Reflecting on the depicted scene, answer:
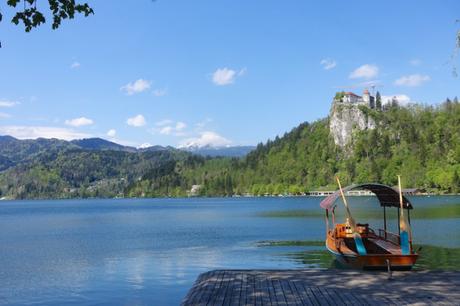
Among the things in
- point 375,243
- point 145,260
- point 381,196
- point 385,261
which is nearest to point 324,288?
point 385,261

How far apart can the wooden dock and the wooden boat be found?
1.79 meters

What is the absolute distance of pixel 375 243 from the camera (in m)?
32.9

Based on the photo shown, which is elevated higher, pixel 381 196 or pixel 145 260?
pixel 381 196

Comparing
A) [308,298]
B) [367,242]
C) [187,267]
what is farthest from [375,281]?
[187,267]

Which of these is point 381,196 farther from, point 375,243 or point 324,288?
point 324,288

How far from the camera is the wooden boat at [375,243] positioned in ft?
82.6

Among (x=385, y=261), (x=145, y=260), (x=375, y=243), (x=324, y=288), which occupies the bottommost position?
(x=145, y=260)

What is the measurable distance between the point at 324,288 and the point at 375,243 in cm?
1530

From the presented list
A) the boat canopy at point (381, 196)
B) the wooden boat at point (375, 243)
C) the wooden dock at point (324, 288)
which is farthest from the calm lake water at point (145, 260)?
the wooden dock at point (324, 288)

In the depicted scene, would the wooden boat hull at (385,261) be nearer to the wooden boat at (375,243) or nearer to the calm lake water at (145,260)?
the wooden boat at (375,243)

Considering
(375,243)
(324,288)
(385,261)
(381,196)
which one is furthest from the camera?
(381,196)

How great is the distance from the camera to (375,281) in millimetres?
20344

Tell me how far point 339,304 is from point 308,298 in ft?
4.19

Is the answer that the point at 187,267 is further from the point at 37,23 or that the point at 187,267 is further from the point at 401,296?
the point at 37,23
